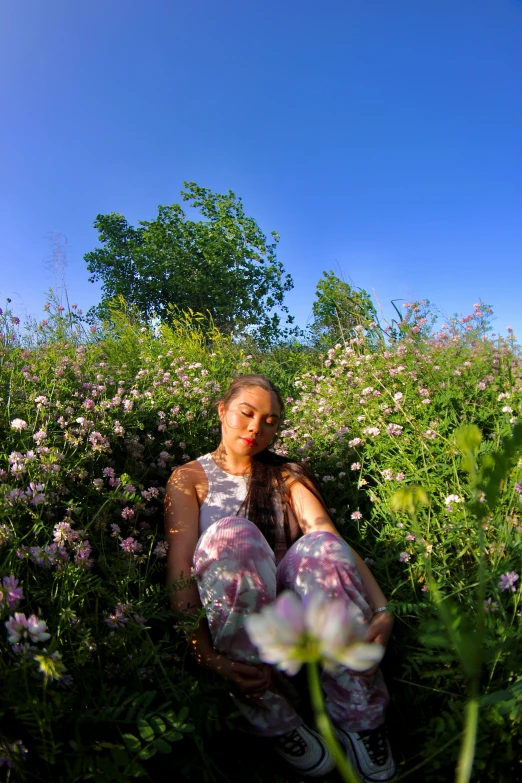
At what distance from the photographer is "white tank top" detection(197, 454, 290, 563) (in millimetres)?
2164

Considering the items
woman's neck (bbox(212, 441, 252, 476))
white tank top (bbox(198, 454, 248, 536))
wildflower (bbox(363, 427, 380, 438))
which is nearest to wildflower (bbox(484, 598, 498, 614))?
white tank top (bbox(198, 454, 248, 536))

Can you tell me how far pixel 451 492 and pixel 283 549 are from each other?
91cm

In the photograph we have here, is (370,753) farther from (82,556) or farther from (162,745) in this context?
(82,556)

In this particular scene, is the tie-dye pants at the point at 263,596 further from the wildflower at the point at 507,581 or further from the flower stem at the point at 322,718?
the flower stem at the point at 322,718

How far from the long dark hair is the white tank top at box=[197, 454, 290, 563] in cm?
3

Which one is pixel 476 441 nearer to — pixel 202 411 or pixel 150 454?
pixel 150 454

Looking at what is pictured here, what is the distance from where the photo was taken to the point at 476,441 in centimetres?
64

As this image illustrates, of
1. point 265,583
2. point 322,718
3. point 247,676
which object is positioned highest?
point 322,718

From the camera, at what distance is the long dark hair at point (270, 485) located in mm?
2199

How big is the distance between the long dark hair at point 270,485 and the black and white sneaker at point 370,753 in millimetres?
747

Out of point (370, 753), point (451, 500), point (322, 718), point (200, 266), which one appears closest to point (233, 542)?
point (370, 753)

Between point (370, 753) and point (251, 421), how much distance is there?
4.23ft

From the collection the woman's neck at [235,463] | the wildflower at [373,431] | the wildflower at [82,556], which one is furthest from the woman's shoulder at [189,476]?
the wildflower at [373,431]

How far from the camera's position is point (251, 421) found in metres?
2.31
